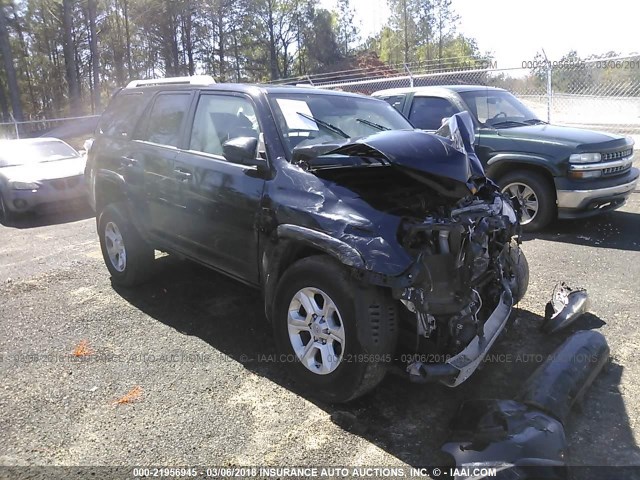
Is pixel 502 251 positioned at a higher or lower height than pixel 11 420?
higher

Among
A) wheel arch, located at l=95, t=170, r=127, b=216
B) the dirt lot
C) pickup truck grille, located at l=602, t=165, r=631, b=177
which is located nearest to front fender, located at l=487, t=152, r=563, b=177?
pickup truck grille, located at l=602, t=165, r=631, b=177

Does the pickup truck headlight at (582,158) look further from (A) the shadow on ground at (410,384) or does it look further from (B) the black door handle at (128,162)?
(B) the black door handle at (128,162)

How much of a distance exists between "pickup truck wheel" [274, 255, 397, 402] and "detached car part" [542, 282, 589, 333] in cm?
174

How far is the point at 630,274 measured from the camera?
5082 millimetres

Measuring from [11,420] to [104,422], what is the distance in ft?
1.87

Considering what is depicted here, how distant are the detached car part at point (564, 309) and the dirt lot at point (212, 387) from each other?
104 mm

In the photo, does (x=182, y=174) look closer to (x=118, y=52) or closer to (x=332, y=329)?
(x=332, y=329)

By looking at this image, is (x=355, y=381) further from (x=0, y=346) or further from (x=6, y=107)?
(x=6, y=107)

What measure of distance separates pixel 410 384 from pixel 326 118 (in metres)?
2.05

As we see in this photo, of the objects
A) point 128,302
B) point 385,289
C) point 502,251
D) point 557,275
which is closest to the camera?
point 385,289

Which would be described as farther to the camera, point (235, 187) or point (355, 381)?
point (235, 187)

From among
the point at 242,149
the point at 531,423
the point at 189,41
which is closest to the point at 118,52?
the point at 189,41

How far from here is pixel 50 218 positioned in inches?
363

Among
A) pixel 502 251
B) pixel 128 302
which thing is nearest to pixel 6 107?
pixel 128 302
